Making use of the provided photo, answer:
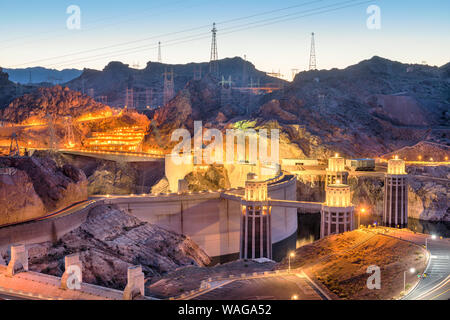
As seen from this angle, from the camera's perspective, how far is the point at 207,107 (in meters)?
167

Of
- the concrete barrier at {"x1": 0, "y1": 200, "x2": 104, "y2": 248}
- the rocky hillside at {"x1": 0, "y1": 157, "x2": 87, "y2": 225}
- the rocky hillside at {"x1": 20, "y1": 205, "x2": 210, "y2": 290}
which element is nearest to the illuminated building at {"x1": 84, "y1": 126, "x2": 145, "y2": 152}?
the rocky hillside at {"x1": 20, "y1": 205, "x2": 210, "y2": 290}

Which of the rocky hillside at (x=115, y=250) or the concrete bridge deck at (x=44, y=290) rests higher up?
the concrete bridge deck at (x=44, y=290)

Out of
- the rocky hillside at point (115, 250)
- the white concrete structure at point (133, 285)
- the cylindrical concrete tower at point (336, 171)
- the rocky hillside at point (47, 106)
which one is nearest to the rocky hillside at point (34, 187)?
the rocky hillside at point (115, 250)

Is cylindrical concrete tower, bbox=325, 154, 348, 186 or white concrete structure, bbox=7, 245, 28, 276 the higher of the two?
cylindrical concrete tower, bbox=325, 154, 348, 186

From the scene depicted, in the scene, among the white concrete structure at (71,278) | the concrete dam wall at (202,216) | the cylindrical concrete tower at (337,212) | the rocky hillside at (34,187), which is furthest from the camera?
the concrete dam wall at (202,216)

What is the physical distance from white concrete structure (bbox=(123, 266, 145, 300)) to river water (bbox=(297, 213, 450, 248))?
194 feet

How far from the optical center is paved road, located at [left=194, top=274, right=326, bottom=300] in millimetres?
39000

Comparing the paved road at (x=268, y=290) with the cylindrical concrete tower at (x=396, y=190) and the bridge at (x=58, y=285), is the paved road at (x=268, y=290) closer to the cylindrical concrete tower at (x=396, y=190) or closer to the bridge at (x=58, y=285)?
the bridge at (x=58, y=285)

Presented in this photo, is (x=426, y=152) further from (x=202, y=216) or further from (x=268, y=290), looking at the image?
(x=268, y=290)

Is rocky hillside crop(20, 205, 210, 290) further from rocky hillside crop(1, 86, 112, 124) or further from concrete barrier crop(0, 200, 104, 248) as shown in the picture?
rocky hillside crop(1, 86, 112, 124)

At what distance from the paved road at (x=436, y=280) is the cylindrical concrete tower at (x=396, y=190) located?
134ft

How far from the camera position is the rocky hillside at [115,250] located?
190 ft

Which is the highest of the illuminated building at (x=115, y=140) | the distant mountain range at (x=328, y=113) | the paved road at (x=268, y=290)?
the distant mountain range at (x=328, y=113)

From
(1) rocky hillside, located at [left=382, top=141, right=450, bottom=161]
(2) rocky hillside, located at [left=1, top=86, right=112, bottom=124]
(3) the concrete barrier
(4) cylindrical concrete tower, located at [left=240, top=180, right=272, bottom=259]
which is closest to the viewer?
(3) the concrete barrier
